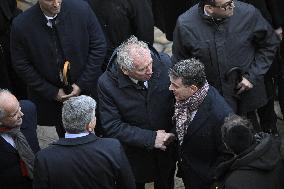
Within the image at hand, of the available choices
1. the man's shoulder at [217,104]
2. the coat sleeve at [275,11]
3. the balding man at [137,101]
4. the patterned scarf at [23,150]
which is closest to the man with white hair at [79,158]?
the patterned scarf at [23,150]

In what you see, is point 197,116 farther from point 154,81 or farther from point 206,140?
point 154,81

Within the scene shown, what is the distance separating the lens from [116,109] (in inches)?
192

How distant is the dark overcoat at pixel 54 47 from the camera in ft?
17.7

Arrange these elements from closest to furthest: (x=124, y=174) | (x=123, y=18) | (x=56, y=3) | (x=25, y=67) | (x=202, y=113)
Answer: (x=124, y=174) < (x=202, y=113) < (x=56, y=3) < (x=25, y=67) < (x=123, y=18)

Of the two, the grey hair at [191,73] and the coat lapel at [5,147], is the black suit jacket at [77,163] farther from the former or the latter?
the grey hair at [191,73]

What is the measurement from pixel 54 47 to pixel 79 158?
174 cm

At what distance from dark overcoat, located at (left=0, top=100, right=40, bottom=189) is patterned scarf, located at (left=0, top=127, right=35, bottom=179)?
0.04m

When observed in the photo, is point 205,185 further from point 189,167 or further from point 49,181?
point 49,181

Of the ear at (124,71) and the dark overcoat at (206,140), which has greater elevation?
the ear at (124,71)

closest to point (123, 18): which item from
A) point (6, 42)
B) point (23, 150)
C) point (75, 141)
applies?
point (6, 42)

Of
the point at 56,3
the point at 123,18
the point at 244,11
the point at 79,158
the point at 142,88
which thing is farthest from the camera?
the point at 123,18

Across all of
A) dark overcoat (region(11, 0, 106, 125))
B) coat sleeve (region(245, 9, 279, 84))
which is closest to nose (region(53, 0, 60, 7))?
dark overcoat (region(11, 0, 106, 125))

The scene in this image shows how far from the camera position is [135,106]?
486 cm

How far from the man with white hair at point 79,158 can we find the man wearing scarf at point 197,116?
2.44ft
